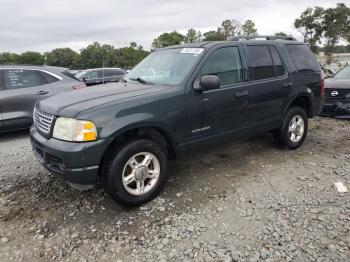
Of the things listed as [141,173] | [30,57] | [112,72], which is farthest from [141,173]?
[30,57]

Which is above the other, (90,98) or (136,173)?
(90,98)

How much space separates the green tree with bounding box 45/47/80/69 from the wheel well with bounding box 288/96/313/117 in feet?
181

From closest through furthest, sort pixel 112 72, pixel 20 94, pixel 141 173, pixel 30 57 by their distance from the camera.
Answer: pixel 141 173 → pixel 20 94 → pixel 112 72 → pixel 30 57

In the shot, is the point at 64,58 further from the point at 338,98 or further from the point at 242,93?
the point at 242,93

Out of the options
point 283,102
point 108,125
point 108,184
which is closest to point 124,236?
point 108,184

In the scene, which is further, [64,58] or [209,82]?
[64,58]

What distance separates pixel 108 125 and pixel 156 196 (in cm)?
111

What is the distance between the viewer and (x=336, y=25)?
29062 millimetres

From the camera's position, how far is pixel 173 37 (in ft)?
196

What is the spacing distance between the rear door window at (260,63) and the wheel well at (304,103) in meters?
0.85

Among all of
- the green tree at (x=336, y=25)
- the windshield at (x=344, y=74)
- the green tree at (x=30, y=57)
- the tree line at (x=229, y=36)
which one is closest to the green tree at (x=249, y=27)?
the tree line at (x=229, y=36)

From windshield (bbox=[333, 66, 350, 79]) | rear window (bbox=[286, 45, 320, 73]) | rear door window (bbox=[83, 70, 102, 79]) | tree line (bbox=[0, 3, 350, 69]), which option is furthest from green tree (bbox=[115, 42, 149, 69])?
rear window (bbox=[286, 45, 320, 73])

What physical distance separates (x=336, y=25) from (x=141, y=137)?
3060 cm

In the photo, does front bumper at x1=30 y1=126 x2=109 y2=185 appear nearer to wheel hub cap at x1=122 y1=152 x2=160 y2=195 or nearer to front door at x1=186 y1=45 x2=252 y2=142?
wheel hub cap at x1=122 y1=152 x2=160 y2=195
